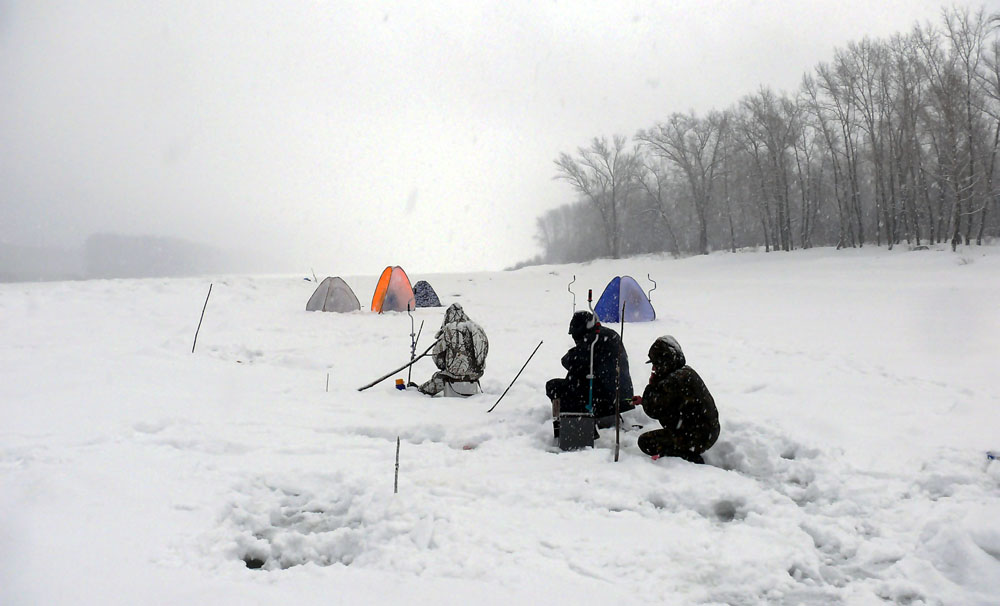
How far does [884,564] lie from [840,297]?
1518 cm

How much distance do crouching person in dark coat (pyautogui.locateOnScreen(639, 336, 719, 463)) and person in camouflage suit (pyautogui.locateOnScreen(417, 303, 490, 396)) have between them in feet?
9.40

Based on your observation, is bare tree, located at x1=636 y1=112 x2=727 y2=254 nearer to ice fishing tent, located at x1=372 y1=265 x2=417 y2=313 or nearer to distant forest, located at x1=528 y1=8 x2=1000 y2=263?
distant forest, located at x1=528 y1=8 x2=1000 y2=263

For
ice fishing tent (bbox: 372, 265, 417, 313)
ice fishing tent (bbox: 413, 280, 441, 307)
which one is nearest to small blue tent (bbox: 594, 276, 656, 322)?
ice fishing tent (bbox: 372, 265, 417, 313)

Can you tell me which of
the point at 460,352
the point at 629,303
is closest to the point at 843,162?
the point at 629,303

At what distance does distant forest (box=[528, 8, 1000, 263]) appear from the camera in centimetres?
2323

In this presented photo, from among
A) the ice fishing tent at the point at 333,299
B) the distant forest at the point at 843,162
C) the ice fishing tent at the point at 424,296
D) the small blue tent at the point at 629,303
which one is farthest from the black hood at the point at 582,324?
the distant forest at the point at 843,162

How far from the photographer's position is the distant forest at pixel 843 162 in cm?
2323

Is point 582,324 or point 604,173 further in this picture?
point 604,173

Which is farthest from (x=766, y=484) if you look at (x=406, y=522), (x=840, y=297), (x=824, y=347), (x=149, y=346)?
(x=840, y=297)

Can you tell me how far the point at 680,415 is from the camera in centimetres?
466

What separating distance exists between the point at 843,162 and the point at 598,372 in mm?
42423

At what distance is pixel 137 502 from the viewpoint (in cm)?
363

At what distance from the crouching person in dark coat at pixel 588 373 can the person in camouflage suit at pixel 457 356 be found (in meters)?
1.79

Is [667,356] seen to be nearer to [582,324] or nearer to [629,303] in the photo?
[582,324]
